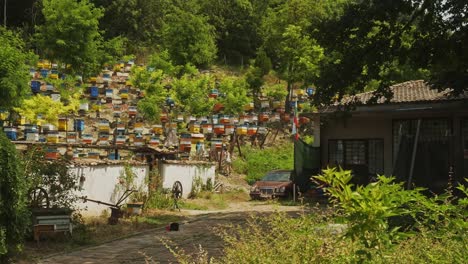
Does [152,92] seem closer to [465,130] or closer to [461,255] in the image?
[465,130]

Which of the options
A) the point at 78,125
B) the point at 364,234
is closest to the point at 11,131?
the point at 78,125

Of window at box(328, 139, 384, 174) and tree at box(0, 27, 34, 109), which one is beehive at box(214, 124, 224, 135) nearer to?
window at box(328, 139, 384, 174)

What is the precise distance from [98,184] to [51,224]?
13.1 feet

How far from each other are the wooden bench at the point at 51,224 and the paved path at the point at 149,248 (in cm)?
80

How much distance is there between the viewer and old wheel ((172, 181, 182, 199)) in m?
19.5

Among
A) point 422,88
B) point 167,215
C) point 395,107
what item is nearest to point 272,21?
point 422,88

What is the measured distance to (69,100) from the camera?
96.7 ft

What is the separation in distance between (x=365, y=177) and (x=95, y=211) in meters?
10.1

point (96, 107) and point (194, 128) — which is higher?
point (96, 107)

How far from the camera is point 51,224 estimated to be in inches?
462

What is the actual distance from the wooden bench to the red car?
1068 centimetres

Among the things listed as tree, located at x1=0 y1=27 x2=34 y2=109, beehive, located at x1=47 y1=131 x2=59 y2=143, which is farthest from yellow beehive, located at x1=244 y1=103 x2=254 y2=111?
tree, located at x1=0 y1=27 x2=34 y2=109

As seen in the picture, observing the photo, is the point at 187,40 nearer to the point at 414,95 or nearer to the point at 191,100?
the point at 191,100

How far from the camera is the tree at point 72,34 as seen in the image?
33406 millimetres
